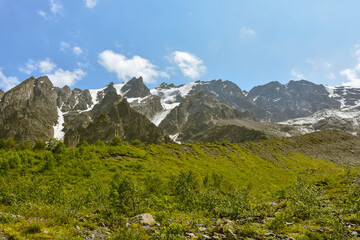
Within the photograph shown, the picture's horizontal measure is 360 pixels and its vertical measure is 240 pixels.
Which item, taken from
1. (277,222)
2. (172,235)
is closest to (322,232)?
(277,222)

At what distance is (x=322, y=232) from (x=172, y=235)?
7227 mm

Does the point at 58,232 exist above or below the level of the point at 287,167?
below

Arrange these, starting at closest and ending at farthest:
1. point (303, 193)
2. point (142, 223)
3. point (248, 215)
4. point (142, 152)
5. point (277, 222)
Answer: point (142, 223) < point (277, 222) < point (248, 215) < point (303, 193) < point (142, 152)

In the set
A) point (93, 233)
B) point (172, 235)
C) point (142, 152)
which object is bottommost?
point (93, 233)

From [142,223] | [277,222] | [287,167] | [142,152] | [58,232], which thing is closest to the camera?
[58,232]

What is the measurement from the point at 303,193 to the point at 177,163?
25.9m

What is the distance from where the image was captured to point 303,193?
529 inches

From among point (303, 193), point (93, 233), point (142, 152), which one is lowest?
point (93, 233)

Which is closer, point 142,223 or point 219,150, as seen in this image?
point 142,223

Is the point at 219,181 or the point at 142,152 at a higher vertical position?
the point at 142,152

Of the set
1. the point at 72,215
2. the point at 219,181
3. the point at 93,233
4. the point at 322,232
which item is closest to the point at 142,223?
the point at 93,233

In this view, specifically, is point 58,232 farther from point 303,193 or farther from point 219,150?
point 219,150

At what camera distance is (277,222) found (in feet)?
35.1

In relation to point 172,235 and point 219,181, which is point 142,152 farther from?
point 172,235
